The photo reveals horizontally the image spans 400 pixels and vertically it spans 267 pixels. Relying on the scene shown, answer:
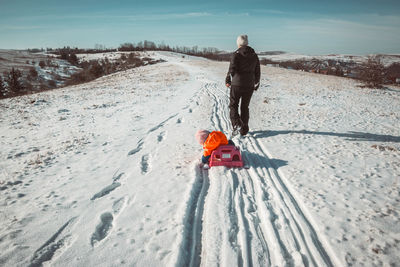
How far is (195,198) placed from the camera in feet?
10.5

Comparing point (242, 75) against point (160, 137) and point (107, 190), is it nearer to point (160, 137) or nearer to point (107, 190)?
point (160, 137)

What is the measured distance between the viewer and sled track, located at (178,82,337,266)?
7.23 ft

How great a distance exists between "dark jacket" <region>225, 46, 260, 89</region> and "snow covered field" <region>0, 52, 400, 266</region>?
1486mm

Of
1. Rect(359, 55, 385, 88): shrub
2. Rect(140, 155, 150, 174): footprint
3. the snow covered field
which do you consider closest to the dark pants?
the snow covered field

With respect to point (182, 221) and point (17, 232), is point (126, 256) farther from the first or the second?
point (17, 232)

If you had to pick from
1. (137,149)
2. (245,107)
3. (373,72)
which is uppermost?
(373,72)

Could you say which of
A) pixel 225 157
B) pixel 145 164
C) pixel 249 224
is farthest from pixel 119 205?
pixel 225 157

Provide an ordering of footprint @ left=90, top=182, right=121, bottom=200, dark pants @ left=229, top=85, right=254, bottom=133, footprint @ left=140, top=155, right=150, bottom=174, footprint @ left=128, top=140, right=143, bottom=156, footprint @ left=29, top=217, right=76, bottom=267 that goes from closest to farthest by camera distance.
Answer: footprint @ left=29, top=217, right=76, bottom=267
footprint @ left=90, top=182, right=121, bottom=200
footprint @ left=140, top=155, right=150, bottom=174
footprint @ left=128, top=140, right=143, bottom=156
dark pants @ left=229, top=85, right=254, bottom=133

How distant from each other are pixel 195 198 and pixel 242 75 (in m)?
3.08

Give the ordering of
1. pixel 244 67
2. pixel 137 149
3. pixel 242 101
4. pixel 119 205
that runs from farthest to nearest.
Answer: pixel 242 101 → pixel 137 149 → pixel 244 67 → pixel 119 205

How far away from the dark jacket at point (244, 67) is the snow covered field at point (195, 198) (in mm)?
1486

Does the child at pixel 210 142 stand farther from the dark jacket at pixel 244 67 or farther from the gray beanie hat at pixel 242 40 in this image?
the gray beanie hat at pixel 242 40

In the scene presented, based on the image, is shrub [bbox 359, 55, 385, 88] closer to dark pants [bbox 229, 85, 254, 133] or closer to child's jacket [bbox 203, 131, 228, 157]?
dark pants [bbox 229, 85, 254, 133]

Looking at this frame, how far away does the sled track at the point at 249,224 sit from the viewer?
2.21 metres
